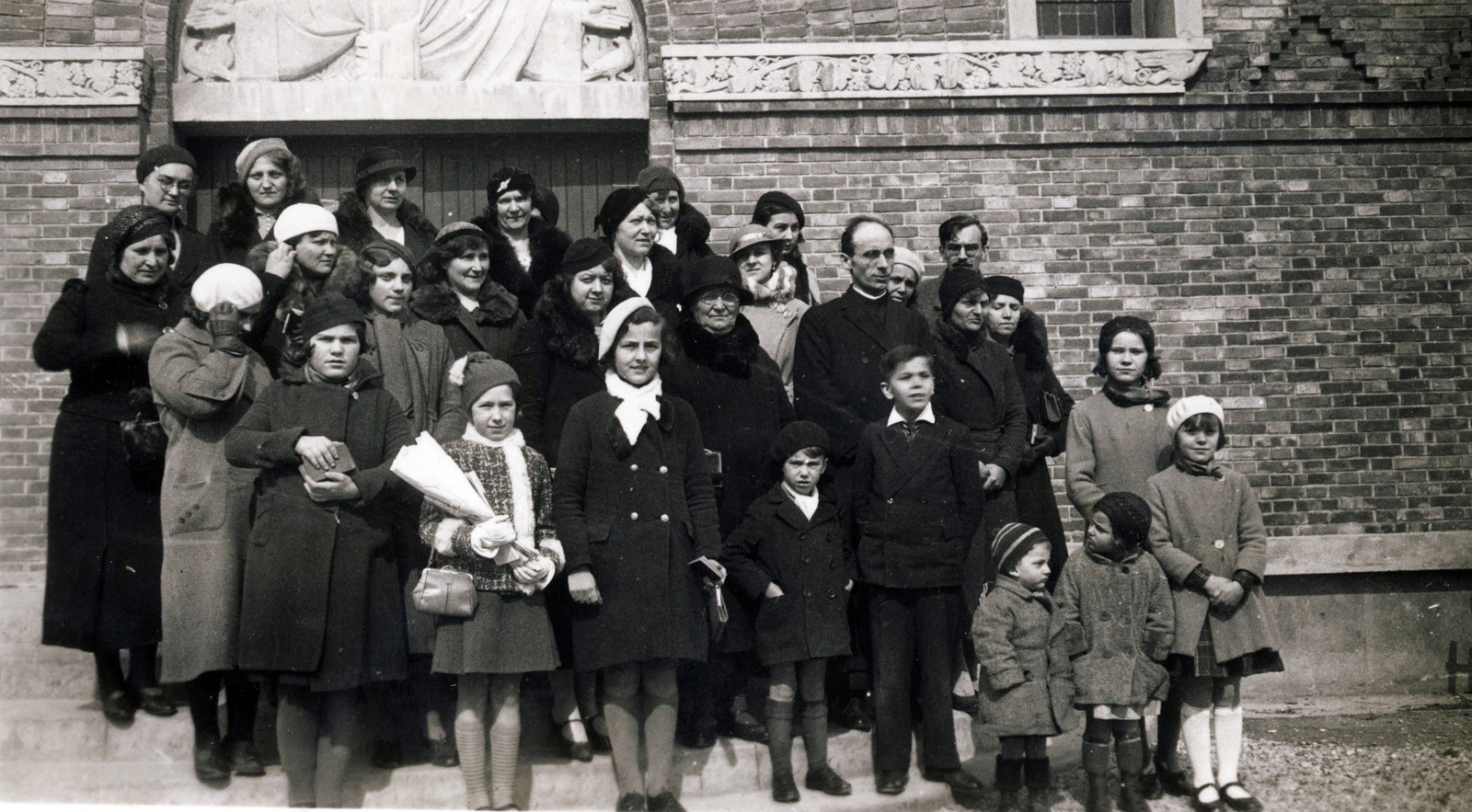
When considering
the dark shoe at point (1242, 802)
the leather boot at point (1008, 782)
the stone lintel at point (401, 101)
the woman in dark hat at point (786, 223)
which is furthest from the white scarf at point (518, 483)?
the stone lintel at point (401, 101)

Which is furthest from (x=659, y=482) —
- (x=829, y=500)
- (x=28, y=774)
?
(x=28, y=774)

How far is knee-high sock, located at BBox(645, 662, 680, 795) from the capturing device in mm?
4965

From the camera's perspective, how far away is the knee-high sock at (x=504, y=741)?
487 cm

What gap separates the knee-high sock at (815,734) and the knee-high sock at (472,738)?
4.19ft

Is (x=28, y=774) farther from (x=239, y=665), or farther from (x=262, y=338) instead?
(x=262, y=338)

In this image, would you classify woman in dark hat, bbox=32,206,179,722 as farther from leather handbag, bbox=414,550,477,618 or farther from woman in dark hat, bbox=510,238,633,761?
woman in dark hat, bbox=510,238,633,761

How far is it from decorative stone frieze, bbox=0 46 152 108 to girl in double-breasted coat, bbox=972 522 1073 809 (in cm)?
539

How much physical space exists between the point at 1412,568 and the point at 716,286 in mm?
4653

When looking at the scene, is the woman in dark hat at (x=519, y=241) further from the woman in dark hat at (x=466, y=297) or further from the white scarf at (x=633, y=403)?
the white scarf at (x=633, y=403)

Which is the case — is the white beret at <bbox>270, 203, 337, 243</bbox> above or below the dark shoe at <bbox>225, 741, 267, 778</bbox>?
above

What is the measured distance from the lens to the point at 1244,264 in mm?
7730

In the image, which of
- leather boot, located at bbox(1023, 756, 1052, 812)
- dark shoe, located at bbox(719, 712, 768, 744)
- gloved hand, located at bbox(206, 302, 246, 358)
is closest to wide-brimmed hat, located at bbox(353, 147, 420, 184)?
gloved hand, located at bbox(206, 302, 246, 358)

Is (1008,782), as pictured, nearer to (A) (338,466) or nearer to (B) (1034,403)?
(B) (1034,403)

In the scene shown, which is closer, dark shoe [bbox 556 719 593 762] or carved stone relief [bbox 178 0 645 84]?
dark shoe [bbox 556 719 593 762]
